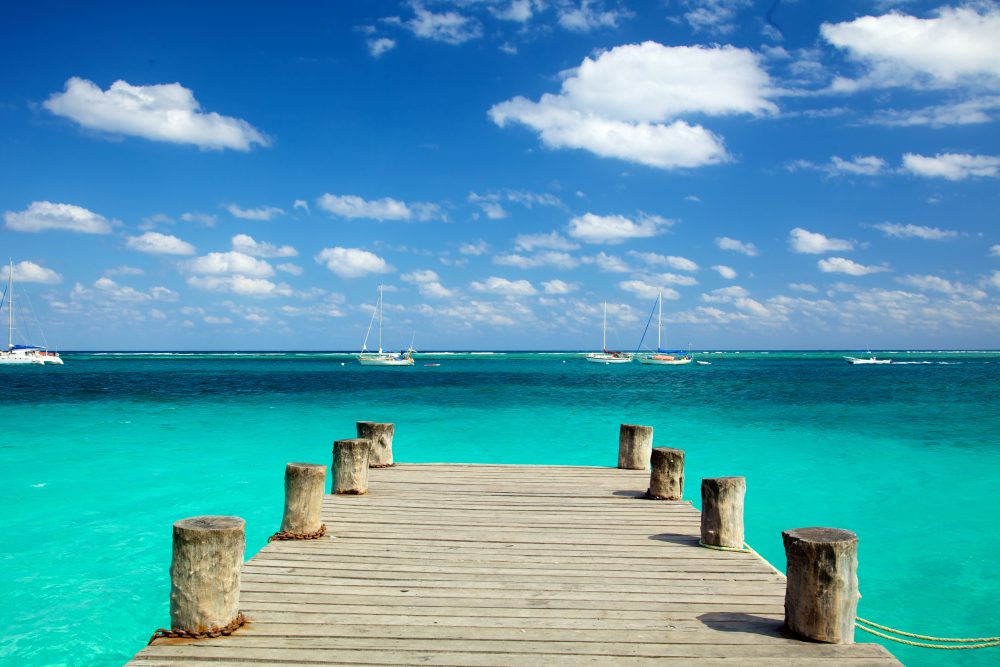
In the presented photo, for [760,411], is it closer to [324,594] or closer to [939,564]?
[939,564]

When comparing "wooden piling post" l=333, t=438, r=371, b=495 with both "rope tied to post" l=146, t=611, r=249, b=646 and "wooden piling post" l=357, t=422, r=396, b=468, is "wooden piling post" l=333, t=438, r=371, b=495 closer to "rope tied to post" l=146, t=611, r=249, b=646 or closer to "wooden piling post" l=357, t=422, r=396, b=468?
"wooden piling post" l=357, t=422, r=396, b=468

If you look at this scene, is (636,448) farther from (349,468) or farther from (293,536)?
(293,536)

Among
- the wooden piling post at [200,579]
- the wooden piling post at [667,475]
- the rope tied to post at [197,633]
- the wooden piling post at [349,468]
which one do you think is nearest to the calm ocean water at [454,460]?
the wooden piling post at [667,475]

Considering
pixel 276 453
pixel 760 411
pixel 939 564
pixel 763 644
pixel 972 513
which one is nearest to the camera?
pixel 763 644

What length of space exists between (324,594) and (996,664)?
7.21 meters

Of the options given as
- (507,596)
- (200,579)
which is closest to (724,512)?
(507,596)

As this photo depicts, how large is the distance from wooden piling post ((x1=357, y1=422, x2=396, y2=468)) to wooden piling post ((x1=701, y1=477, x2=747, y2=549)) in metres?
5.60

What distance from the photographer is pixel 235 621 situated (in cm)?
431

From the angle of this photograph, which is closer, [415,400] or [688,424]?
[688,424]

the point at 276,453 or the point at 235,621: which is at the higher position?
the point at 235,621

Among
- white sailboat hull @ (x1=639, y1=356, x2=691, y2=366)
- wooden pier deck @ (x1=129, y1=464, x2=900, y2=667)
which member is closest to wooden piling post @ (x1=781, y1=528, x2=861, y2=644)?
wooden pier deck @ (x1=129, y1=464, x2=900, y2=667)

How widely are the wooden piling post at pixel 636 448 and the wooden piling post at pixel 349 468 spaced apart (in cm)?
433

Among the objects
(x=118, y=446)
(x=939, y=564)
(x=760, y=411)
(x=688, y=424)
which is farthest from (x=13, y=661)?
(x=760, y=411)

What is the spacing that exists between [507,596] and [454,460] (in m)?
14.3
